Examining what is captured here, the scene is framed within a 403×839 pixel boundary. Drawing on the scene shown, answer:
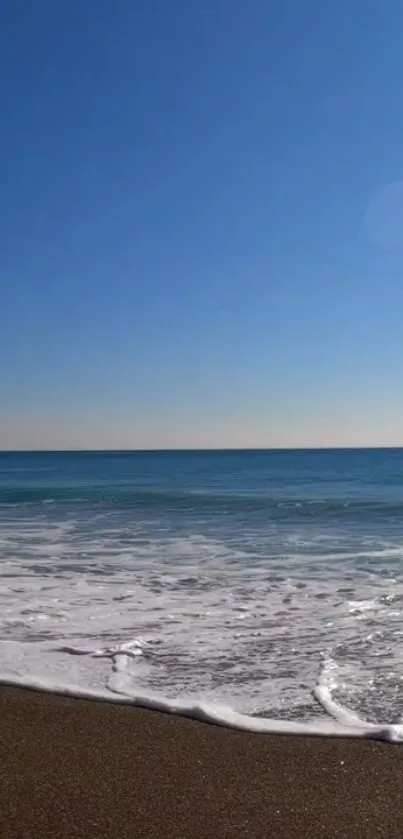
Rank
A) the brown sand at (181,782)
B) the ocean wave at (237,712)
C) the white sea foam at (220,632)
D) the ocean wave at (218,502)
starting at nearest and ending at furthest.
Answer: the brown sand at (181,782), the ocean wave at (237,712), the white sea foam at (220,632), the ocean wave at (218,502)

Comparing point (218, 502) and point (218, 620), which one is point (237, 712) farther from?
point (218, 502)

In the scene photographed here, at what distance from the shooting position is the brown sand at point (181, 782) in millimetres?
3385

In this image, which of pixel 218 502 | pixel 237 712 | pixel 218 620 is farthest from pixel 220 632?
pixel 218 502

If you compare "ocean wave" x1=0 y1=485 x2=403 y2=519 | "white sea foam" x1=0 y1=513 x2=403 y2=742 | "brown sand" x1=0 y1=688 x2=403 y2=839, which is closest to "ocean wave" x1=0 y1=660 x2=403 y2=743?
"white sea foam" x1=0 y1=513 x2=403 y2=742

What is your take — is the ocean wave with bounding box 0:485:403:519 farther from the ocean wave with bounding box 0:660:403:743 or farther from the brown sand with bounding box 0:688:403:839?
→ the brown sand with bounding box 0:688:403:839

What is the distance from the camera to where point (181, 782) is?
383 cm

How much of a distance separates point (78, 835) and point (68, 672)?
8.85 feet

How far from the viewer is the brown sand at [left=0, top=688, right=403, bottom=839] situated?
133 inches

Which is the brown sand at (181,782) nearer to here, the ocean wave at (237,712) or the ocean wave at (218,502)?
the ocean wave at (237,712)

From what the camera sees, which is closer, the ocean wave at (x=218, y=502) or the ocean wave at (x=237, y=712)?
the ocean wave at (x=237, y=712)

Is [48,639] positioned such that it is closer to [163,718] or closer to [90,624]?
[90,624]

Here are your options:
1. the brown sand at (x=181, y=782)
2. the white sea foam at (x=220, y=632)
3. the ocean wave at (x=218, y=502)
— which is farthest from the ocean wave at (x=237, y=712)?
the ocean wave at (x=218, y=502)

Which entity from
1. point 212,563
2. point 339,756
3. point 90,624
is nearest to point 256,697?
point 339,756

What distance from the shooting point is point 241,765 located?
4055 millimetres
